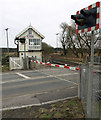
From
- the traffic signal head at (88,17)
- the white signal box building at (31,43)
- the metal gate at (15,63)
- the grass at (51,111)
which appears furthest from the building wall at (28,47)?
the traffic signal head at (88,17)

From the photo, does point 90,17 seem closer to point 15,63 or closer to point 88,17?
point 88,17

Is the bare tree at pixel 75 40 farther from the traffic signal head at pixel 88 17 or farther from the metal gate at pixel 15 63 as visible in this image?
the traffic signal head at pixel 88 17

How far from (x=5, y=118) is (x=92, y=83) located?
9.47 feet

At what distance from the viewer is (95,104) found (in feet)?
8.71

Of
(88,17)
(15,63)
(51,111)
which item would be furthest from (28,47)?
(88,17)

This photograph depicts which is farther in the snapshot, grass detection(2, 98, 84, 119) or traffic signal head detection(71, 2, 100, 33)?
grass detection(2, 98, 84, 119)

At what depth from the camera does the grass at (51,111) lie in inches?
140

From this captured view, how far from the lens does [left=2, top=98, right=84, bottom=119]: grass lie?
3545 mm

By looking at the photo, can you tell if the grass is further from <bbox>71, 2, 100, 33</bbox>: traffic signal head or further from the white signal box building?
the white signal box building

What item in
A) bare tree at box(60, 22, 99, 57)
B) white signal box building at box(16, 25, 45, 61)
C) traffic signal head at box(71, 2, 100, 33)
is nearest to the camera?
traffic signal head at box(71, 2, 100, 33)

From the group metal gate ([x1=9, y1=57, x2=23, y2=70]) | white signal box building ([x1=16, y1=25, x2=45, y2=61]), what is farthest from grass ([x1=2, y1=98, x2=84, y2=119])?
white signal box building ([x1=16, y1=25, x2=45, y2=61])

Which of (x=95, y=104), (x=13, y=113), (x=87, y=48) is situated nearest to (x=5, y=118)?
(x=13, y=113)

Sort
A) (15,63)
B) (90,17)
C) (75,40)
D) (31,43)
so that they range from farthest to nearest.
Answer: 1. (75,40)
2. (31,43)
3. (15,63)
4. (90,17)

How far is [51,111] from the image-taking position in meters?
3.81
